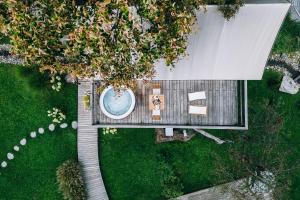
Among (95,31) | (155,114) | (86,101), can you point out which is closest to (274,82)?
(155,114)

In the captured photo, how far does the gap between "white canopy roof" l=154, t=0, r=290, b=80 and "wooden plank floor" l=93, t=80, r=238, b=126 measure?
1.48m

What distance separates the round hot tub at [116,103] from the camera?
26391 millimetres

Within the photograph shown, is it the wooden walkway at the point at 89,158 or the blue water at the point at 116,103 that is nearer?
the blue water at the point at 116,103

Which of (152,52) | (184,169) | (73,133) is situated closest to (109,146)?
(73,133)

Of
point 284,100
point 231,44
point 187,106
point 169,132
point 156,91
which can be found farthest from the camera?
point 284,100

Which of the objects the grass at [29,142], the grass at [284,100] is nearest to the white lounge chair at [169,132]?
the grass at [284,100]

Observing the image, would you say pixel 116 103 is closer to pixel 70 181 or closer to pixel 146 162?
pixel 146 162

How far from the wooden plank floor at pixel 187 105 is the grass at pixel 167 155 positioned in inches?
92.7

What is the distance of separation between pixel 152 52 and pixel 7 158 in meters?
14.2

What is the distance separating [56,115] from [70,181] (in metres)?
4.28

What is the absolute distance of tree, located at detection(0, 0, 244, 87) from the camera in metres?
19.1

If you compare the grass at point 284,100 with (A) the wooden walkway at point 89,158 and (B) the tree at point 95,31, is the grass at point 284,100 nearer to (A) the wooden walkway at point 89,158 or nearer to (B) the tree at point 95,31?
(B) the tree at point 95,31

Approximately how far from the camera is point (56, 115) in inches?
1145

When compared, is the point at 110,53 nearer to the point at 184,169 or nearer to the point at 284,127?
the point at 184,169
